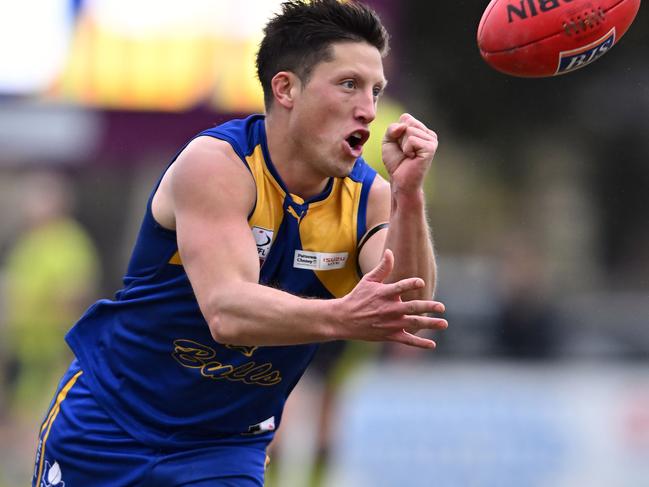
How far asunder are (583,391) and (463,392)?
36.4 inches

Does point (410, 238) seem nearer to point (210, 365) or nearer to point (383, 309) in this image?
point (383, 309)

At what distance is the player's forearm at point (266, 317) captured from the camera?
149 inches

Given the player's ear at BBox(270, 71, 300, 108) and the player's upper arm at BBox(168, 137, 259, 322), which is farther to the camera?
the player's ear at BBox(270, 71, 300, 108)

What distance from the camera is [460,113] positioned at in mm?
19219

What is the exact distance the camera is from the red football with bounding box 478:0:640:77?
4.54 metres

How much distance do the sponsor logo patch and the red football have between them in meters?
0.96

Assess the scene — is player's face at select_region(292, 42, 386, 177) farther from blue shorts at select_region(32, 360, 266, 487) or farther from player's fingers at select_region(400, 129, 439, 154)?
blue shorts at select_region(32, 360, 266, 487)

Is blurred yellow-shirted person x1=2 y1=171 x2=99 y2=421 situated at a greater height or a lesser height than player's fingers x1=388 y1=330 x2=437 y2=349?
lesser

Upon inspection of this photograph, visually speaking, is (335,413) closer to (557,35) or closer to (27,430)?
(27,430)

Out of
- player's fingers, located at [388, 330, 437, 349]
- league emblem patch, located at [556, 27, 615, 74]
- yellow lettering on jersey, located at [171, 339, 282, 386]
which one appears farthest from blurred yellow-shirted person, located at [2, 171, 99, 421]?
player's fingers, located at [388, 330, 437, 349]

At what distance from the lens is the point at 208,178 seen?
4.17m

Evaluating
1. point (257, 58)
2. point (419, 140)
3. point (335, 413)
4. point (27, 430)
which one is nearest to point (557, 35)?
point (419, 140)

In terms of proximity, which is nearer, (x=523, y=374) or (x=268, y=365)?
(x=268, y=365)

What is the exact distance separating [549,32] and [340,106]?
838 mm
